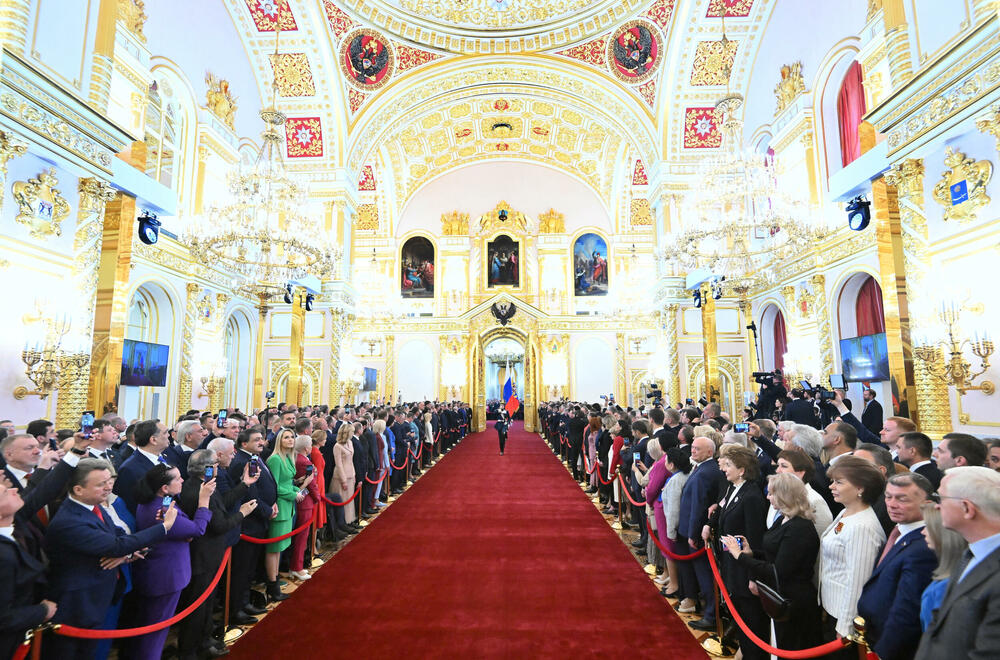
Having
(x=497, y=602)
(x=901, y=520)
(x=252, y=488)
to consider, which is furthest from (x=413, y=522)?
(x=901, y=520)

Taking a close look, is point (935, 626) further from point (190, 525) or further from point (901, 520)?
point (190, 525)

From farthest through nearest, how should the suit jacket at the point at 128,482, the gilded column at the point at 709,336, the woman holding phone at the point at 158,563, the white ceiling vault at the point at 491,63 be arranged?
the gilded column at the point at 709,336 → the white ceiling vault at the point at 491,63 → the suit jacket at the point at 128,482 → the woman holding phone at the point at 158,563

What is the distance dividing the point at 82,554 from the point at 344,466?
3.81 meters

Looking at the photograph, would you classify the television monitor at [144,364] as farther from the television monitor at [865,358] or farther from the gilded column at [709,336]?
the gilded column at [709,336]

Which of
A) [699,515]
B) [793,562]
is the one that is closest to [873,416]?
[699,515]

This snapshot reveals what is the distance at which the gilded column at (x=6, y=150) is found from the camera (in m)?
4.99

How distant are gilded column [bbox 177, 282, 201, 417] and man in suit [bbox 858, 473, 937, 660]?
11901 millimetres

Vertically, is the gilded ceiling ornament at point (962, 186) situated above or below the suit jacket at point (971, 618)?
above

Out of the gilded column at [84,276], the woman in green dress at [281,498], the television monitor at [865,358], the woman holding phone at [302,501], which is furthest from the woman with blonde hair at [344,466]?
the television monitor at [865,358]

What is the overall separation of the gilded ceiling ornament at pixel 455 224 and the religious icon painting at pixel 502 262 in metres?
1.37

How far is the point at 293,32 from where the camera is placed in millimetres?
13812

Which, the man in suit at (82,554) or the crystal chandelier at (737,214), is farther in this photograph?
the crystal chandelier at (737,214)

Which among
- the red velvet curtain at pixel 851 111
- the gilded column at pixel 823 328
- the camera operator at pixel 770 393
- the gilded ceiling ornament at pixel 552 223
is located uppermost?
the gilded ceiling ornament at pixel 552 223

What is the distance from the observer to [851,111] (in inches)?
402
